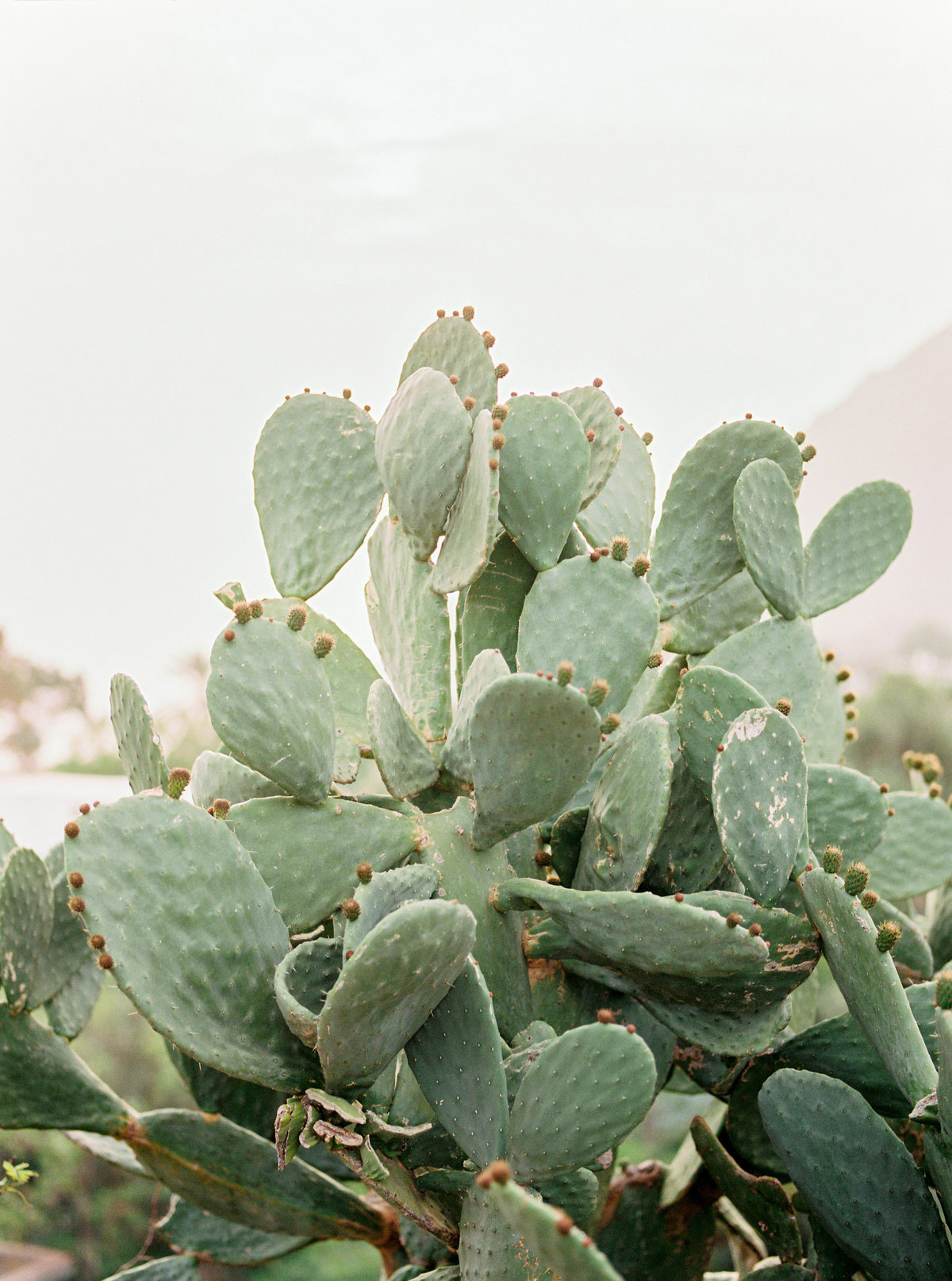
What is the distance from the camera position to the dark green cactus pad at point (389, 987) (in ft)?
2.09

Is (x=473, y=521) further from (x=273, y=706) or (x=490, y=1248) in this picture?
(x=490, y=1248)

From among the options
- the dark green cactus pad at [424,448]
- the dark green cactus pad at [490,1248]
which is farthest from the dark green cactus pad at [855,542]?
the dark green cactus pad at [490,1248]

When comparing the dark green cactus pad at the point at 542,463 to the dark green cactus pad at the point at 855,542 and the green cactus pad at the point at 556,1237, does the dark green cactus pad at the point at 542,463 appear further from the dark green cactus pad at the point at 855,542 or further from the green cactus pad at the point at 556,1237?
the green cactus pad at the point at 556,1237

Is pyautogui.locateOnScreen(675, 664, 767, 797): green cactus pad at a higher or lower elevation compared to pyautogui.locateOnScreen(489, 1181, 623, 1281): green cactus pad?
higher

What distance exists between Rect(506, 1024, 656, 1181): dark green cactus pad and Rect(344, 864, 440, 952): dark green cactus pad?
137mm

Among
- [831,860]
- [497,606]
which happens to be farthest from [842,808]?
[497,606]

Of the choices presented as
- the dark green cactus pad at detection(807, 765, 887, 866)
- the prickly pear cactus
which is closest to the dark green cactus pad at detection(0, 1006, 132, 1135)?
the prickly pear cactus

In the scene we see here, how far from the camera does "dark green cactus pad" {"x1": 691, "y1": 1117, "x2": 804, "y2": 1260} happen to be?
0.93 metres

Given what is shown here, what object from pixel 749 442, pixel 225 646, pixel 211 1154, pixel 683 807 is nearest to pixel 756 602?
pixel 749 442

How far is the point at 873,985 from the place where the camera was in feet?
2.54

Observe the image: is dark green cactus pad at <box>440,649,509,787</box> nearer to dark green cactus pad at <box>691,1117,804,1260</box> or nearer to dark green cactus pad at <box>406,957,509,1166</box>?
dark green cactus pad at <box>406,957,509,1166</box>

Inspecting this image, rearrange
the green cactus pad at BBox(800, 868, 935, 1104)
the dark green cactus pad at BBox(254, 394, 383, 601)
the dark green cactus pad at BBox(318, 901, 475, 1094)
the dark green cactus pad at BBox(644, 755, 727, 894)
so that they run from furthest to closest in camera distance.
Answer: the dark green cactus pad at BBox(254, 394, 383, 601) → the dark green cactus pad at BBox(644, 755, 727, 894) → the green cactus pad at BBox(800, 868, 935, 1104) → the dark green cactus pad at BBox(318, 901, 475, 1094)

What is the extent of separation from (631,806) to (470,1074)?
0.71 feet

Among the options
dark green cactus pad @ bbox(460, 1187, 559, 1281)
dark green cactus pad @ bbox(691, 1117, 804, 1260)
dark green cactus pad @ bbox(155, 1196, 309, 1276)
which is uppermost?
dark green cactus pad @ bbox(460, 1187, 559, 1281)
